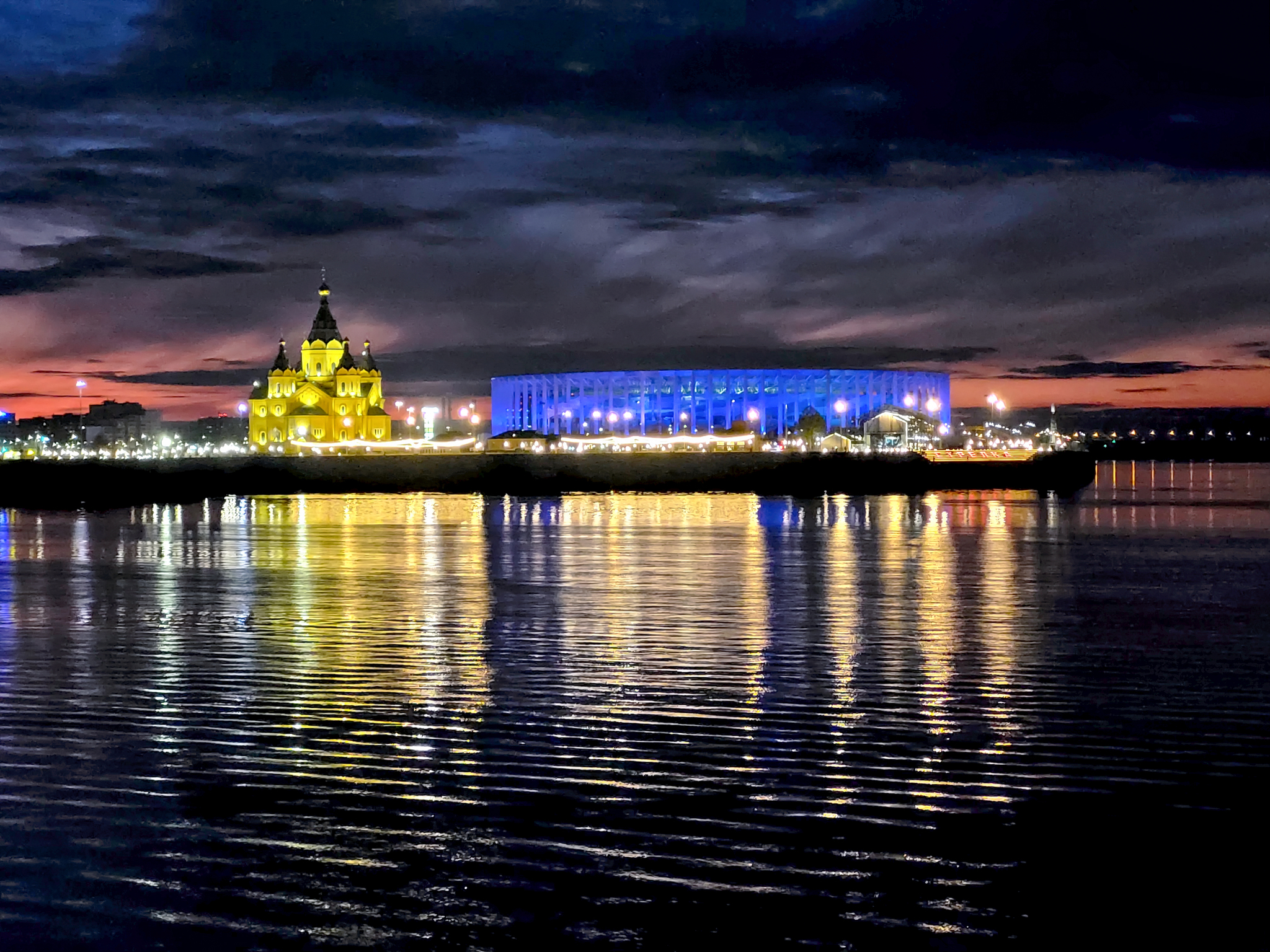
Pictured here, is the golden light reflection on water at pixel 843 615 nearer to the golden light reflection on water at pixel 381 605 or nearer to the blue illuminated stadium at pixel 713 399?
the golden light reflection on water at pixel 381 605

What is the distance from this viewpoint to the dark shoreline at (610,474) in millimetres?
88625

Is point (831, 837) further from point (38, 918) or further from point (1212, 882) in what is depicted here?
point (38, 918)

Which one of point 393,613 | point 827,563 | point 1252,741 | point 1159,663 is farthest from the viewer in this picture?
point 827,563

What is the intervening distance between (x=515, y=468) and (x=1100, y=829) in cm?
8618

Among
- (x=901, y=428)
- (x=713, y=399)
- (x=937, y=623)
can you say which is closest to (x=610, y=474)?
(x=713, y=399)

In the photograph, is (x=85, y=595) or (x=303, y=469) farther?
(x=303, y=469)

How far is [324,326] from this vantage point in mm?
144625

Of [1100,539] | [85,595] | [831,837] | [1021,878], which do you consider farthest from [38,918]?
[1100,539]

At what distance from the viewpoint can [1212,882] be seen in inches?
267

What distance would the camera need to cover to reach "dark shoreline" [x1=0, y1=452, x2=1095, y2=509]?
88625mm

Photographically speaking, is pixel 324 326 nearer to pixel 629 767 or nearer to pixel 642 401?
pixel 642 401

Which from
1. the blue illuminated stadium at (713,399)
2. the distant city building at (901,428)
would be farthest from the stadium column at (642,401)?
the distant city building at (901,428)

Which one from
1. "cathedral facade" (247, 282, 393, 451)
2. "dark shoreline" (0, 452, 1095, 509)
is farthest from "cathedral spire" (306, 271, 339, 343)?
"dark shoreline" (0, 452, 1095, 509)

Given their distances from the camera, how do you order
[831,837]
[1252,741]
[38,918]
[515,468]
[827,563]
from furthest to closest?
[515,468]
[827,563]
[1252,741]
[831,837]
[38,918]
